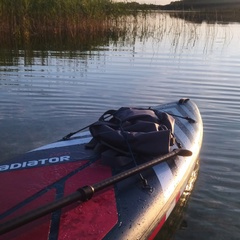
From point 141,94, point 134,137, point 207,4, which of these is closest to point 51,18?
point 141,94

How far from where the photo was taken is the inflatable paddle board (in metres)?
2.29

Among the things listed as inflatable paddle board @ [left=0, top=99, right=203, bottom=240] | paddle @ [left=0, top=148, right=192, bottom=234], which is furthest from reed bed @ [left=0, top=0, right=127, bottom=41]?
paddle @ [left=0, top=148, right=192, bottom=234]

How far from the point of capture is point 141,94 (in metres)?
7.69

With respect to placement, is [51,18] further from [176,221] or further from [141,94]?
[176,221]

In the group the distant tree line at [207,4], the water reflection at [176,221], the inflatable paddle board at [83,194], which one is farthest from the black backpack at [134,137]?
the distant tree line at [207,4]

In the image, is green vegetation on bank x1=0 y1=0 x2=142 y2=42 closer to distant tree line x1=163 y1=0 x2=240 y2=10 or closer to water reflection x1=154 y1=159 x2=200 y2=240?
water reflection x1=154 y1=159 x2=200 y2=240

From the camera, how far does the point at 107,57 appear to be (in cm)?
1200

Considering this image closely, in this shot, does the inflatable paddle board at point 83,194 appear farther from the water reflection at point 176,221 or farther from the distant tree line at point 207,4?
the distant tree line at point 207,4

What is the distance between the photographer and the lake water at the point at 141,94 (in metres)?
3.84

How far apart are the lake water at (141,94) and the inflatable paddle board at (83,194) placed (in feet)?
1.64

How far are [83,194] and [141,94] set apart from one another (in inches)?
217

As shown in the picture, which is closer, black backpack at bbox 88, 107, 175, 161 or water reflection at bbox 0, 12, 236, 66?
A: black backpack at bbox 88, 107, 175, 161

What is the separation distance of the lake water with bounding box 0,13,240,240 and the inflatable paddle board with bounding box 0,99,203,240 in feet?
1.64

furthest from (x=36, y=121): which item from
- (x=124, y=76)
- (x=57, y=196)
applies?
(x=124, y=76)
